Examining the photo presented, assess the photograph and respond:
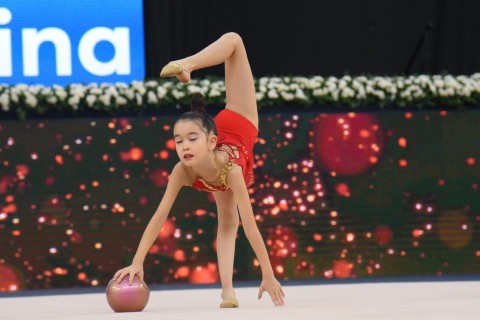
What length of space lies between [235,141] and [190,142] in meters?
0.51

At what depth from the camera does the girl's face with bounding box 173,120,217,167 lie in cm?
498

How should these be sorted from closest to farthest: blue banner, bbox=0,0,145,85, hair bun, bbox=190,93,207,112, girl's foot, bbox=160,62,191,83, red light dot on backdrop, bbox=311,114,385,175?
girl's foot, bbox=160,62,191,83
hair bun, bbox=190,93,207,112
red light dot on backdrop, bbox=311,114,385,175
blue banner, bbox=0,0,145,85

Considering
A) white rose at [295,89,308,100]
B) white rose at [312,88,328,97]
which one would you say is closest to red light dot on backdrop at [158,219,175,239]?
white rose at [295,89,308,100]

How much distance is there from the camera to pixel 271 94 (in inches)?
304

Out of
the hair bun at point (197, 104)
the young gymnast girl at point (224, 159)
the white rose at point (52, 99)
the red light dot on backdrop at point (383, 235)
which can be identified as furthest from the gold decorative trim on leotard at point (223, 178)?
the red light dot on backdrop at point (383, 235)

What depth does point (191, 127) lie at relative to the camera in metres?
5.00

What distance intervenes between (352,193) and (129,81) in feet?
6.36

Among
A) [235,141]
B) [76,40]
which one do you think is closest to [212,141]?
[235,141]

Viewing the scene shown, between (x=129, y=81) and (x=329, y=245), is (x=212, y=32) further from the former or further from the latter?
(x=329, y=245)

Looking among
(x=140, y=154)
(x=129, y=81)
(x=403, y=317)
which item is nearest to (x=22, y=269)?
(x=140, y=154)

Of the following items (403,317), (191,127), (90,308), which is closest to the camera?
(403,317)

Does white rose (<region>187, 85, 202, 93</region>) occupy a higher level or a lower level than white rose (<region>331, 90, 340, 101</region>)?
higher

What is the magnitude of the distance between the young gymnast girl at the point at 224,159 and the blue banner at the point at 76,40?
2.83 metres

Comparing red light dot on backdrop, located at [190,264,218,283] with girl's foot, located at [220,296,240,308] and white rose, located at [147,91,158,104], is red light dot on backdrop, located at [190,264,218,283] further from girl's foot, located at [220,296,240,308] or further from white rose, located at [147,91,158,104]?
girl's foot, located at [220,296,240,308]
